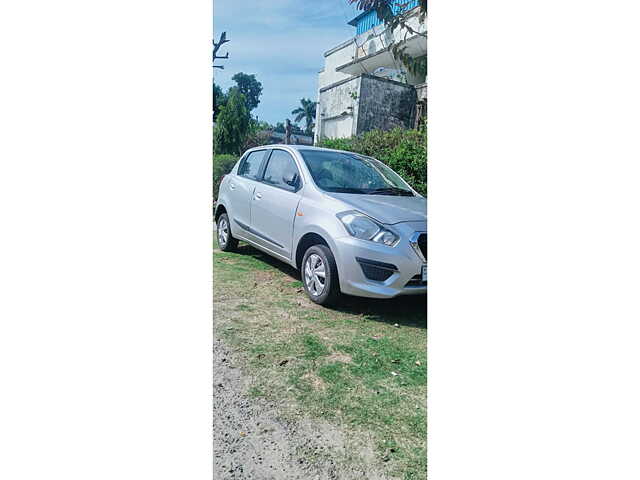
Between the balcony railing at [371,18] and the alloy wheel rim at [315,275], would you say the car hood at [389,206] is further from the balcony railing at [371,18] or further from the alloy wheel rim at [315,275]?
the balcony railing at [371,18]

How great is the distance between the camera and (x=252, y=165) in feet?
6.06

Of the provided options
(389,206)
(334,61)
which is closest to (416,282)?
(389,206)

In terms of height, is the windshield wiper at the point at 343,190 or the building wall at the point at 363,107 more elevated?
the building wall at the point at 363,107

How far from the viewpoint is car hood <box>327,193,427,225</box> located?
64.9 inches

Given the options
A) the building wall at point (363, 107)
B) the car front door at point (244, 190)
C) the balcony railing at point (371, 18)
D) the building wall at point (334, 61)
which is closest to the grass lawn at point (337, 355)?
the car front door at point (244, 190)

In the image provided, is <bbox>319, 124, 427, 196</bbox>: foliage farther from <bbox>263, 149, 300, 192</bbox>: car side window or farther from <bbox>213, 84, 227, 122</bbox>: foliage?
<bbox>213, 84, 227, 122</bbox>: foliage

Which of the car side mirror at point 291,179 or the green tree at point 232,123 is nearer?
the green tree at point 232,123

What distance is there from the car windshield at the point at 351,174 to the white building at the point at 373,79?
5.3 inches

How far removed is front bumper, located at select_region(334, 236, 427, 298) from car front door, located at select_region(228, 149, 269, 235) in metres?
0.43

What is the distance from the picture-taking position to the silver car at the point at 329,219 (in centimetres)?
172
